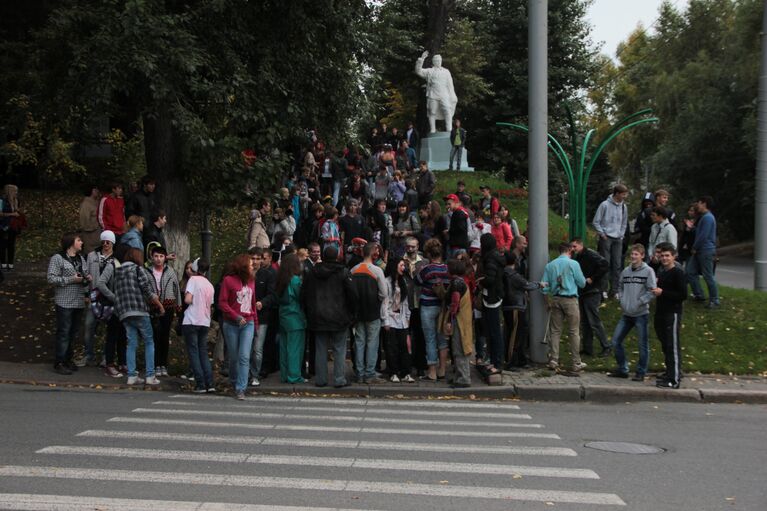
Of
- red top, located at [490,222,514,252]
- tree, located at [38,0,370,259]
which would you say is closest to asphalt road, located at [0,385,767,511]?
tree, located at [38,0,370,259]

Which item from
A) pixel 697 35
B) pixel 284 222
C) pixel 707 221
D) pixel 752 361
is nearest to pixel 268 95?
pixel 284 222

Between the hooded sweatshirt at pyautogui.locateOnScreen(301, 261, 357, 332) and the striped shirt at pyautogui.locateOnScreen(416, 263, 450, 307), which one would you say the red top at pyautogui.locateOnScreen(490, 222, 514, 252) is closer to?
the striped shirt at pyautogui.locateOnScreen(416, 263, 450, 307)

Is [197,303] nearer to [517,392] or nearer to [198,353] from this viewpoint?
[198,353]

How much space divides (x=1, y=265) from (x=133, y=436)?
1213cm

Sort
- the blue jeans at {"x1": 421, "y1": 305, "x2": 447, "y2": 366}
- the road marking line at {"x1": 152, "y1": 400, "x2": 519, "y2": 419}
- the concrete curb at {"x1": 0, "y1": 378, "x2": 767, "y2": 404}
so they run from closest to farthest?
the road marking line at {"x1": 152, "y1": 400, "x2": 519, "y2": 419} → the concrete curb at {"x1": 0, "y1": 378, "x2": 767, "y2": 404} → the blue jeans at {"x1": 421, "y1": 305, "x2": 447, "y2": 366}

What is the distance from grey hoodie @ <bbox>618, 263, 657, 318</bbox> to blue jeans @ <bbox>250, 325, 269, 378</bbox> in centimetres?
527

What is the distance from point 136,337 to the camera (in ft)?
40.6

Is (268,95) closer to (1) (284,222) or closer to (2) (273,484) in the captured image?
(1) (284,222)

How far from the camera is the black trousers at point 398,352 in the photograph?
42.1 feet

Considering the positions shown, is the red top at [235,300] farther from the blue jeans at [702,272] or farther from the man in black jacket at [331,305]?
the blue jeans at [702,272]

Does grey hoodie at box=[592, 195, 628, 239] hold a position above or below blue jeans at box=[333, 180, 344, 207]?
below

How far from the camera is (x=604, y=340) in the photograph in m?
13.9

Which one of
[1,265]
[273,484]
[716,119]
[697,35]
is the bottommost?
[273,484]

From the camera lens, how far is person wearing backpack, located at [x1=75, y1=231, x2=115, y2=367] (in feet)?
42.3
